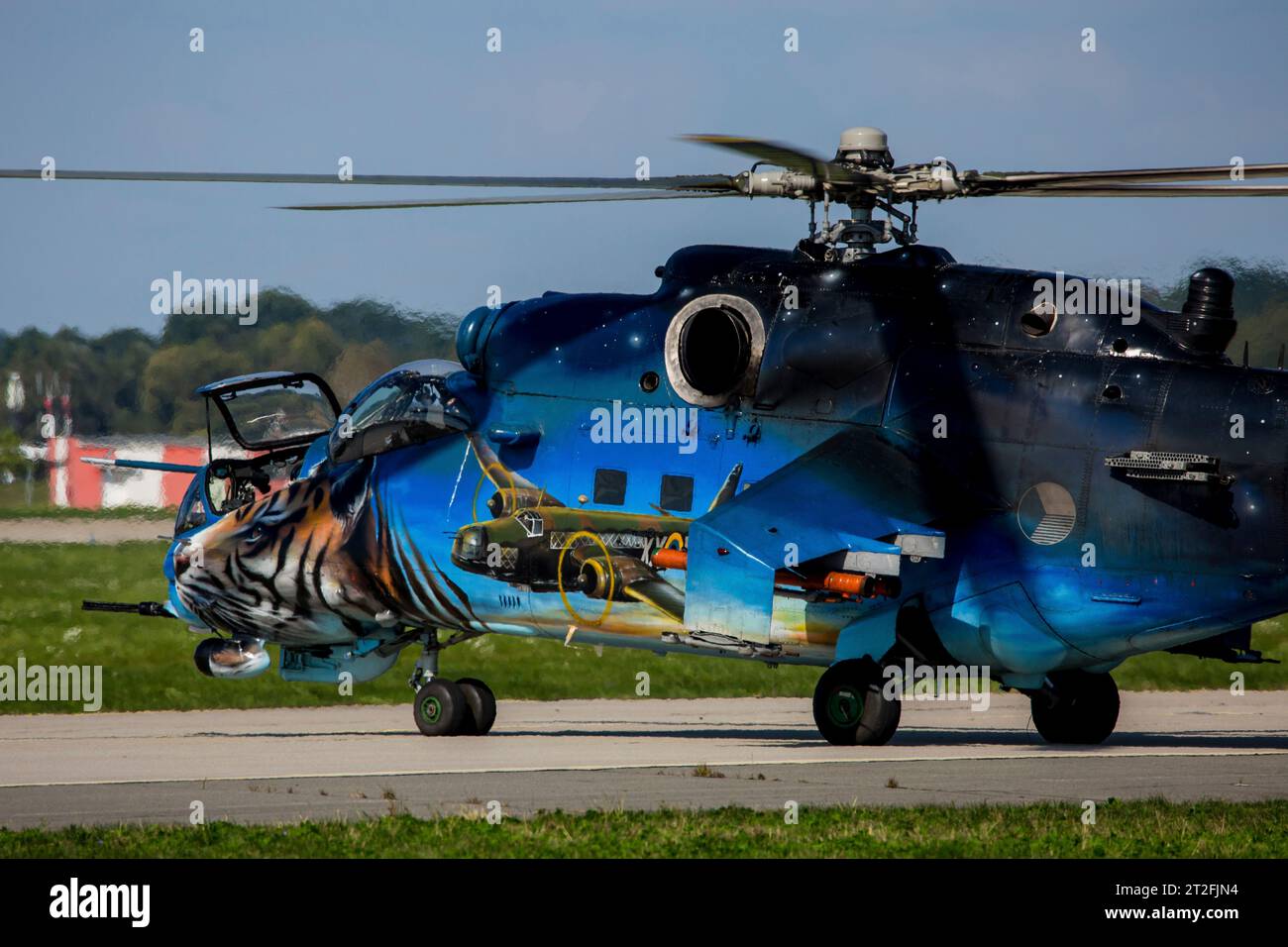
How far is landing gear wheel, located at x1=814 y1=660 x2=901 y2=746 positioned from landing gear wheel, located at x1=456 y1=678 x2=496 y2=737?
153 inches

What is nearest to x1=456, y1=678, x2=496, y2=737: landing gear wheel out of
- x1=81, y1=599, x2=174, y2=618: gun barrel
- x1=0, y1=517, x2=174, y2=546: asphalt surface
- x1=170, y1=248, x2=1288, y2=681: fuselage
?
x1=170, y1=248, x2=1288, y2=681: fuselage

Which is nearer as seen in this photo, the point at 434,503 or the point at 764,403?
the point at 764,403

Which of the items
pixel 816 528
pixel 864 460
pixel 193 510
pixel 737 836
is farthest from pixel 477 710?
pixel 737 836

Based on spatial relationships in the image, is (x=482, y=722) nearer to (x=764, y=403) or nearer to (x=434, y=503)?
(x=434, y=503)

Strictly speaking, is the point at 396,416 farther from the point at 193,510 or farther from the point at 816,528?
the point at 816,528

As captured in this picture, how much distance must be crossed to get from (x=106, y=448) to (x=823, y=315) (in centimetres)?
2246

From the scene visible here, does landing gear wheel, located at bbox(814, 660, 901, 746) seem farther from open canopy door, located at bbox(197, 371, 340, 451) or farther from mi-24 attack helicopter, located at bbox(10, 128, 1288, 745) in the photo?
open canopy door, located at bbox(197, 371, 340, 451)

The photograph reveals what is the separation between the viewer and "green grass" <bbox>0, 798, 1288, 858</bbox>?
12.1 m

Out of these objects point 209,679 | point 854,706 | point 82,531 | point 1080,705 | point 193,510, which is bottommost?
point 209,679

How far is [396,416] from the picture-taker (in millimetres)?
Result: 20062

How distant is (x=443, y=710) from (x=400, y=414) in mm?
3150

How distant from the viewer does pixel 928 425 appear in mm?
17422

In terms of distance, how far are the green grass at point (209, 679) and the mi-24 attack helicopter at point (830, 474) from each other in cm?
686
